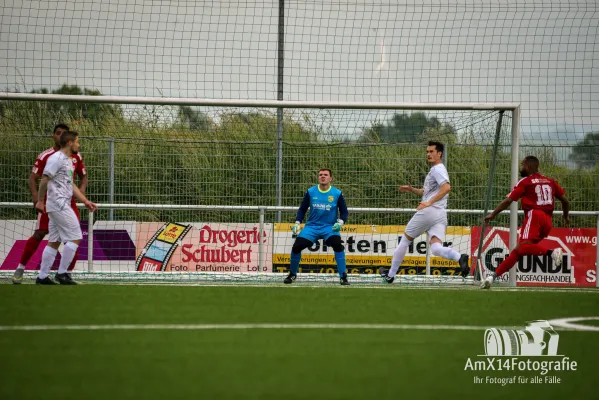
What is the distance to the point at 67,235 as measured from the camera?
10.2 meters

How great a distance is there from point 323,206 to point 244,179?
1820mm

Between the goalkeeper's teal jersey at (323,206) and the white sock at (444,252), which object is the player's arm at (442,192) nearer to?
the white sock at (444,252)

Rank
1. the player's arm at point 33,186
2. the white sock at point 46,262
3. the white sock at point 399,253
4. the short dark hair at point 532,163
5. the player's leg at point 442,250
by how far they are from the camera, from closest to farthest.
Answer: the white sock at point 46,262 → the player's arm at point 33,186 → the player's leg at point 442,250 → the short dark hair at point 532,163 → the white sock at point 399,253

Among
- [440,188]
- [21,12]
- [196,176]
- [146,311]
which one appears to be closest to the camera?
[146,311]

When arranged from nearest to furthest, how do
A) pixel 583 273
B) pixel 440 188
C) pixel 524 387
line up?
1. pixel 524 387
2. pixel 440 188
3. pixel 583 273

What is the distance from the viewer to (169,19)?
13.5 metres

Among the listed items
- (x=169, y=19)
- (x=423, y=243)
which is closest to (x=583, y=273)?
(x=423, y=243)

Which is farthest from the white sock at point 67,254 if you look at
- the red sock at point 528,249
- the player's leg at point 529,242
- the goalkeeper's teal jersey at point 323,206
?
the red sock at point 528,249

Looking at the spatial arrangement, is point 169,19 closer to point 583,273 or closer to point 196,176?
point 196,176

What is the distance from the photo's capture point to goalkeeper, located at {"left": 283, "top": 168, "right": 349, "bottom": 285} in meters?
12.4

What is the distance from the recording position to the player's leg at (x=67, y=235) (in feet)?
33.4

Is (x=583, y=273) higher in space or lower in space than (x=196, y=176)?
lower

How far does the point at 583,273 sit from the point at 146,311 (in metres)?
9.91

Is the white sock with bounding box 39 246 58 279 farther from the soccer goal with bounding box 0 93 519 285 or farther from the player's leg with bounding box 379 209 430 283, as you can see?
the player's leg with bounding box 379 209 430 283
